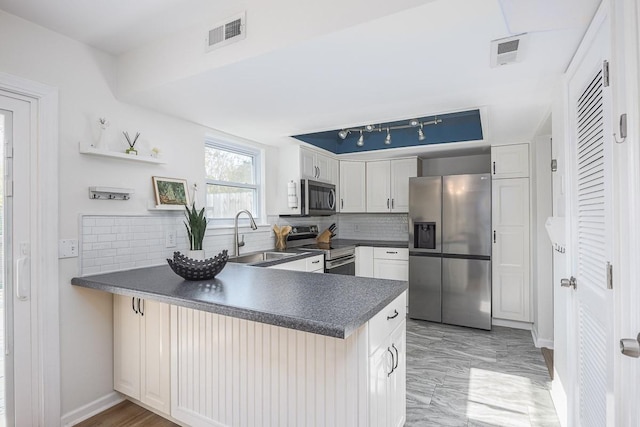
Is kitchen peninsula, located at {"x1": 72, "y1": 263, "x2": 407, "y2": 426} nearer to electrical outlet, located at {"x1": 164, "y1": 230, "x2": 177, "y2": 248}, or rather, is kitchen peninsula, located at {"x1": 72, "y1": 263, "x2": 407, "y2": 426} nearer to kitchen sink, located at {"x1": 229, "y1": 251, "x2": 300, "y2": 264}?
electrical outlet, located at {"x1": 164, "y1": 230, "x2": 177, "y2": 248}

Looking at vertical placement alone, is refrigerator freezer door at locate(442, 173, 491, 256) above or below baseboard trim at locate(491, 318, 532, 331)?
above

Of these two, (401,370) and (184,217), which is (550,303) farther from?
(184,217)

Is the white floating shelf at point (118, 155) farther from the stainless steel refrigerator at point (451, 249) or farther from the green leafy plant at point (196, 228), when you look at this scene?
the stainless steel refrigerator at point (451, 249)

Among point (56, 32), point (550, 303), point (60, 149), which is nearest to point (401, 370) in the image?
point (550, 303)

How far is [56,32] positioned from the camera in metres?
1.99

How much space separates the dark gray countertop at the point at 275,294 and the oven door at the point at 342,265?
5.44 ft

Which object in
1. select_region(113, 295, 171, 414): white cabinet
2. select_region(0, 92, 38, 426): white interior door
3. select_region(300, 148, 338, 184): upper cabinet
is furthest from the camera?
select_region(300, 148, 338, 184): upper cabinet

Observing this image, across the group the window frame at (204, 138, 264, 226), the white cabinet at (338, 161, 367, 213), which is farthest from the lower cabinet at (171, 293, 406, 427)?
the white cabinet at (338, 161, 367, 213)

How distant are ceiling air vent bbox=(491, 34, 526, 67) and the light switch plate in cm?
263

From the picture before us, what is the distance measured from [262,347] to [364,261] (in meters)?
3.00

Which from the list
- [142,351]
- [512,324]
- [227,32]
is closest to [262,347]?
[142,351]

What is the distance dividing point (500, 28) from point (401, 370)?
1792 mm

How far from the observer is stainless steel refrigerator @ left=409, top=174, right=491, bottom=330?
12.0 ft

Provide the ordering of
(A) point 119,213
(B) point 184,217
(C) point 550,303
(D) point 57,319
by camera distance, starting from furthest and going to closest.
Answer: (C) point 550,303
(B) point 184,217
(A) point 119,213
(D) point 57,319
